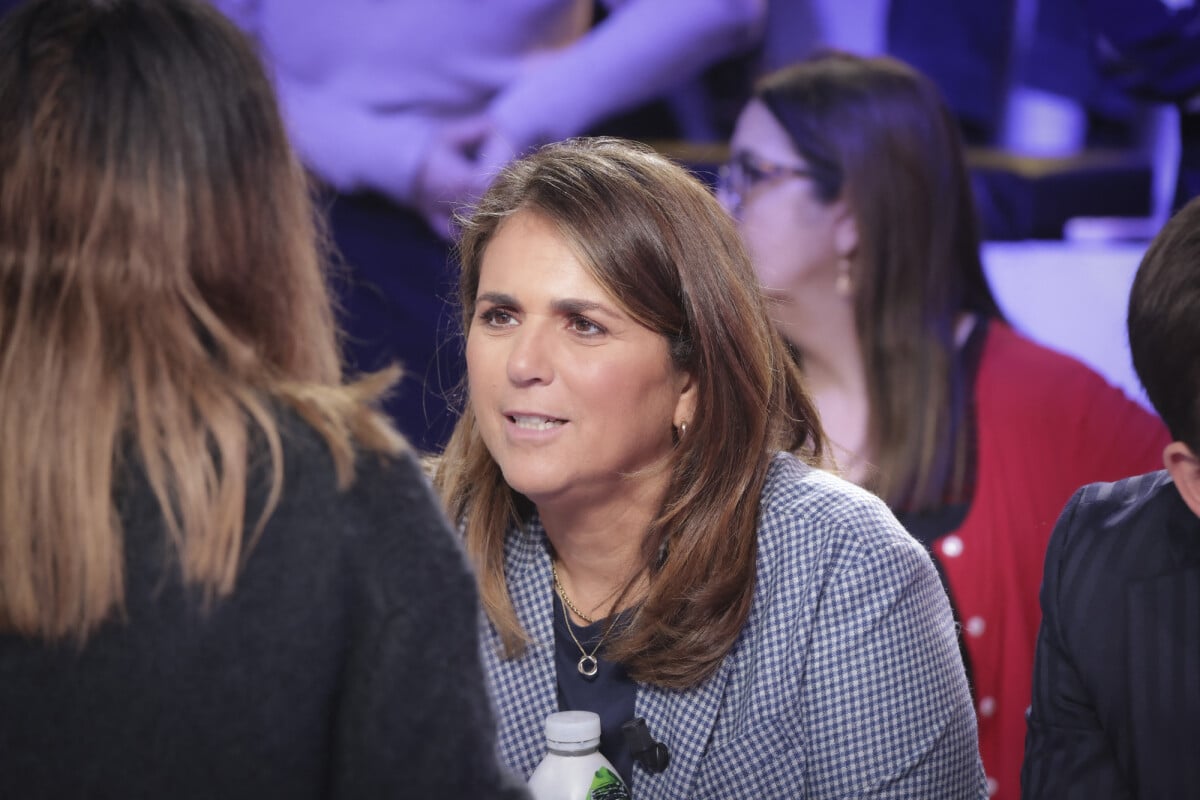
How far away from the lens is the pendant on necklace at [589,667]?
181 centimetres

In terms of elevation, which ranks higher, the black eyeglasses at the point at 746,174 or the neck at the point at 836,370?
Answer: the black eyeglasses at the point at 746,174

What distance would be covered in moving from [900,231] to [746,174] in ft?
1.40

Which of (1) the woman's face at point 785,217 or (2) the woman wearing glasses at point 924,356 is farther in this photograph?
(1) the woman's face at point 785,217

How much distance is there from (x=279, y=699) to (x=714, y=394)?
Answer: 0.95m

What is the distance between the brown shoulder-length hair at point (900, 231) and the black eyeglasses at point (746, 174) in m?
0.06

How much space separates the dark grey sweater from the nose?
26.3 inches

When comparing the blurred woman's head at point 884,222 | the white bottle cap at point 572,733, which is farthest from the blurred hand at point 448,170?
the white bottle cap at point 572,733

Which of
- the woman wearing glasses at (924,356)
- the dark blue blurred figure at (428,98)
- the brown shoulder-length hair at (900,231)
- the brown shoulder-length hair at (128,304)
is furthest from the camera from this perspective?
the dark blue blurred figure at (428,98)

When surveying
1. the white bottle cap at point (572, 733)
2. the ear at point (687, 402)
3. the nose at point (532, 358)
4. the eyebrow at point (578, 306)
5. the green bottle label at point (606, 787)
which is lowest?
the green bottle label at point (606, 787)

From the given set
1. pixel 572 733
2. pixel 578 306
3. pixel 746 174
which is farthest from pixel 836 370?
pixel 572 733

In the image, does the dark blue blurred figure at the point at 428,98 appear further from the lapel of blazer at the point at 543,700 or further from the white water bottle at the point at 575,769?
the white water bottle at the point at 575,769

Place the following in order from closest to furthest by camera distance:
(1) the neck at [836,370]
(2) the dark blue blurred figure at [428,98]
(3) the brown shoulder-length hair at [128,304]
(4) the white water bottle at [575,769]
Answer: (3) the brown shoulder-length hair at [128,304], (4) the white water bottle at [575,769], (1) the neck at [836,370], (2) the dark blue blurred figure at [428,98]

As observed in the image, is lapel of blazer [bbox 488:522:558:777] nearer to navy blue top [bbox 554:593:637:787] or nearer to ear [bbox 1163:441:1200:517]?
navy blue top [bbox 554:593:637:787]

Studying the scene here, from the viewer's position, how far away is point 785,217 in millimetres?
3012
